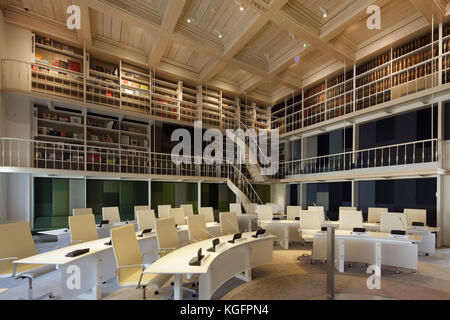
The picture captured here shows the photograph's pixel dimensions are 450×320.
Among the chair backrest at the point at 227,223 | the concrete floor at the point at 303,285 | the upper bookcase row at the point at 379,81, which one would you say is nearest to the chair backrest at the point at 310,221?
the concrete floor at the point at 303,285

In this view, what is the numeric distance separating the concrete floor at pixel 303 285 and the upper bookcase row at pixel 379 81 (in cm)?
514

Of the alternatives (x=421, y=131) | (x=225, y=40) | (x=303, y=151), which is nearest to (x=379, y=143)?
(x=421, y=131)

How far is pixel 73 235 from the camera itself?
4121mm

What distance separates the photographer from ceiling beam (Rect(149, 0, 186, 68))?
6117 mm

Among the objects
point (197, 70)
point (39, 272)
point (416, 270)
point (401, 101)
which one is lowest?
point (416, 270)

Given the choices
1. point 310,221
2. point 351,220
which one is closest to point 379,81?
point 351,220

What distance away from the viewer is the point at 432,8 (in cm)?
614

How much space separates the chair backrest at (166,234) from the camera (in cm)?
377

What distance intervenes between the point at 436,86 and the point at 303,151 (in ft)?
18.2

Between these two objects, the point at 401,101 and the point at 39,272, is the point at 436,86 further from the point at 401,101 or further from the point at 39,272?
the point at 39,272

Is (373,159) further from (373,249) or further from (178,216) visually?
(178,216)

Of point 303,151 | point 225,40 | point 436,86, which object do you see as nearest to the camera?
point 436,86

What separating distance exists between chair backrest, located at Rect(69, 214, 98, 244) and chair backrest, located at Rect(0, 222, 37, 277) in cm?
64

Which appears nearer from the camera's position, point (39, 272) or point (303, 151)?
point (39, 272)
